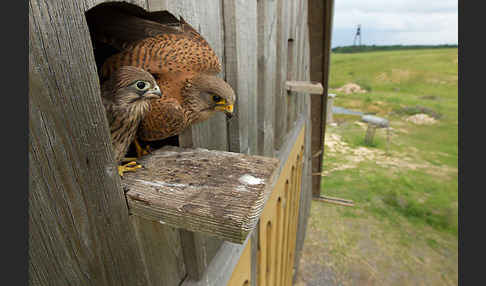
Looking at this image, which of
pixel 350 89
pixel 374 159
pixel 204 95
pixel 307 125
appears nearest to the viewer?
pixel 204 95

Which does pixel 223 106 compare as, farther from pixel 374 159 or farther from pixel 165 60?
pixel 374 159

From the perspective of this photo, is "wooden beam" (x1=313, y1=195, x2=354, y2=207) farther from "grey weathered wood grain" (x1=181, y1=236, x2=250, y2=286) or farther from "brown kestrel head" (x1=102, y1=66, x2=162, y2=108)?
"brown kestrel head" (x1=102, y1=66, x2=162, y2=108)

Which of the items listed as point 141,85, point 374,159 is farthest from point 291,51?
point 374,159

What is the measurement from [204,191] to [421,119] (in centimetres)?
1910

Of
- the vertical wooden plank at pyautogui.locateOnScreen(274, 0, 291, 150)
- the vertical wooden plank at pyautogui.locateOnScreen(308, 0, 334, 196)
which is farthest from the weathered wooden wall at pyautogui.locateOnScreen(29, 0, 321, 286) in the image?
the vertical wooden plank at pyautogui.locateOnScreen(308, 0, 334, 196)

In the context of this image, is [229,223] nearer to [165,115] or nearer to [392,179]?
[165,115]

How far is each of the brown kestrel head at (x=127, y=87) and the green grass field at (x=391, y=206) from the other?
582cm

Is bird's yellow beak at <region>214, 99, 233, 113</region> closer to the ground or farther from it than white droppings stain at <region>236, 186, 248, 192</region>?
farther from it

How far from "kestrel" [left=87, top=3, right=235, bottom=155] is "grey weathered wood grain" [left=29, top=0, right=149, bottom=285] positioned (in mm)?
208

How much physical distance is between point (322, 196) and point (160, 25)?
7.95 m

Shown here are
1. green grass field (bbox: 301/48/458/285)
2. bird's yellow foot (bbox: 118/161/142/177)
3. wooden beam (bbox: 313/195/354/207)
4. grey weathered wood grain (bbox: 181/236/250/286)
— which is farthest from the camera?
wooden beam (bbox: 313/195/354/207)

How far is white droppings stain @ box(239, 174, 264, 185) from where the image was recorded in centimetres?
59

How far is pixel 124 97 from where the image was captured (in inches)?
23.7

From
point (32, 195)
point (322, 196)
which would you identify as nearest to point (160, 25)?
point (32, 195)
